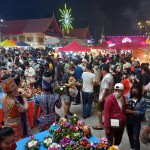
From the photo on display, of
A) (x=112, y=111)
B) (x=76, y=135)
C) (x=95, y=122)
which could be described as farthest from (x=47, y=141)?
(x=95, y=122)

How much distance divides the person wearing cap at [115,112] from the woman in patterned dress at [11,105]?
→ 162 centimetres

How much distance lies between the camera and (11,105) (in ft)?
12.5

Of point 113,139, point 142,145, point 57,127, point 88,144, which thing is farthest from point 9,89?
point 142,145

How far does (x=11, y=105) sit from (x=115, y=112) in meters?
2.02

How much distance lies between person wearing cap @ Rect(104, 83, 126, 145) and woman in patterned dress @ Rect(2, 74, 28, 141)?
1622mm

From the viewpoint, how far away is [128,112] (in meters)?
4.79

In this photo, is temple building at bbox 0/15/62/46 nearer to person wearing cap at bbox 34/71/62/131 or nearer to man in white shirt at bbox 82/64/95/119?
man in white shirt at bbox 82/64/95/119

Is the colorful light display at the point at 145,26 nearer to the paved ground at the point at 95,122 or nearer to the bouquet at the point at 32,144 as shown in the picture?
the paved ground at the point at 95,122

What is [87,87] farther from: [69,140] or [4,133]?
[4,133]

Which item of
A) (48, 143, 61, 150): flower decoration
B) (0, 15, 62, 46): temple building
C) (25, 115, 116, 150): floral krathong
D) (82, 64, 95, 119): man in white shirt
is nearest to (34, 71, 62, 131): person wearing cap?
(25, 115, 116, 150): floral krathong

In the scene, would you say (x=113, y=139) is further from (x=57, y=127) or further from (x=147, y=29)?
(x=147, y=29)

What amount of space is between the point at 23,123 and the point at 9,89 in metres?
0.78

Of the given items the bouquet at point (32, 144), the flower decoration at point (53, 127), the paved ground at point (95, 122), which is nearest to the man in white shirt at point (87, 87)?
the paved ground at point (95, 122)

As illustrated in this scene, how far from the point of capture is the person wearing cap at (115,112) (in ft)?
14.9
